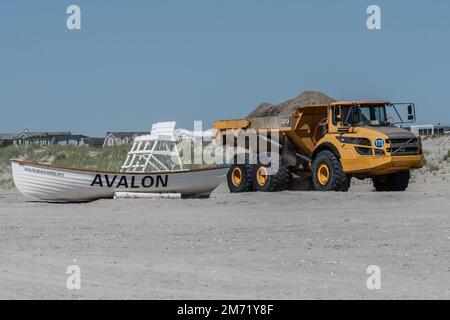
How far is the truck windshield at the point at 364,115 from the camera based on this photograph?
24266 mm

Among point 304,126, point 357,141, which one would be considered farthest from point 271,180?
point 357,141

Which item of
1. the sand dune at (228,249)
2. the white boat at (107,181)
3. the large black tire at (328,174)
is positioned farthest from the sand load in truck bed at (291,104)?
the sand dune at (228,249)

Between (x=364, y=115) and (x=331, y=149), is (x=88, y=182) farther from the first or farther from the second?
(x=364, y=115)

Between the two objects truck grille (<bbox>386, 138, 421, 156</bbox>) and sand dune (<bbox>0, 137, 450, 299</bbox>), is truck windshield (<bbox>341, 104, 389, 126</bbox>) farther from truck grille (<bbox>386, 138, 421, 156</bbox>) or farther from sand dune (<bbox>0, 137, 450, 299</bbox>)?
sand dune (<bbox>0, 137, 450, 299</bbox>)

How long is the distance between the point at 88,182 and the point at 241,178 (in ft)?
19.9

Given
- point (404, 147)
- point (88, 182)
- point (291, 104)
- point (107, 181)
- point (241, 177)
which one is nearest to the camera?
point (88, 182)

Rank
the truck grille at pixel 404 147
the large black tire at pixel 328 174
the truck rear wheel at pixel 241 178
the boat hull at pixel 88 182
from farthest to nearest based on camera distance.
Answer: the truck rear wheel at pixel 241 178, the large black tire at pixel 328 174, the truck grille at pixel 404 147, the boat hull at pixel 88 182

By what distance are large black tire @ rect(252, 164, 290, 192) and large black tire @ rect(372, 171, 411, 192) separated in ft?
8.35

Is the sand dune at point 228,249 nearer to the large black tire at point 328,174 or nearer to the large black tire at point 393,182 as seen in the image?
the large black tire at point 328,174

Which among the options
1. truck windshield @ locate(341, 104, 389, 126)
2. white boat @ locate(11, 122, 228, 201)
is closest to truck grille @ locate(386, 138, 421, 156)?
truck windshield @ locate(341, 104, 389, 126)

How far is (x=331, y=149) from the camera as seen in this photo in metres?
24.5

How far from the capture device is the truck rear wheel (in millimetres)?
26703
